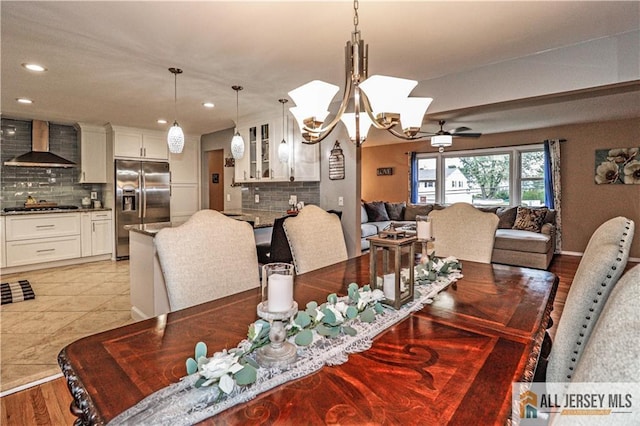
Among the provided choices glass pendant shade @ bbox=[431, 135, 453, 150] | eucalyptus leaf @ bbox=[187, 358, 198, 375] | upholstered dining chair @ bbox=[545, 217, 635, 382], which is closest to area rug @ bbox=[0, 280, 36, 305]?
eucalyptus leaf @ bbox=[187, 358, 198, 375]

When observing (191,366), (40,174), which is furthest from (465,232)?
(40,174)

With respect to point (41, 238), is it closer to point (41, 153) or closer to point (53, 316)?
point (41, 153)

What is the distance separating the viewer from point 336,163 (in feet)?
13.4

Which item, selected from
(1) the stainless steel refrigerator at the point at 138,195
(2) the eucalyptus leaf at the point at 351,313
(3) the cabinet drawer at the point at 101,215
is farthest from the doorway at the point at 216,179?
(2) the eucalyptus leaf at the point at 351,313

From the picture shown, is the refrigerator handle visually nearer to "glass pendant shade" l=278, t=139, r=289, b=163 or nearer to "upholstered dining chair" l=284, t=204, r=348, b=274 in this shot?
"glass pendant shade" l=278, t=139, r=289, b=163

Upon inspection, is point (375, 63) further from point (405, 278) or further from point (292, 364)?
point (292, 364)

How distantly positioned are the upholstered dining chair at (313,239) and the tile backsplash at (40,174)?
540 centimetres

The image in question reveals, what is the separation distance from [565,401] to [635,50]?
2.86 metres

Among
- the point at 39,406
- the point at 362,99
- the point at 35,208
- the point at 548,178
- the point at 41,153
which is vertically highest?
the point at 41,153

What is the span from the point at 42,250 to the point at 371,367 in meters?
5.97

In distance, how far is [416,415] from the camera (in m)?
0.71

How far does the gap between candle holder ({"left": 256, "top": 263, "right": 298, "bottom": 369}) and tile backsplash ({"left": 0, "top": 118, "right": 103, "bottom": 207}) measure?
628 centimetres

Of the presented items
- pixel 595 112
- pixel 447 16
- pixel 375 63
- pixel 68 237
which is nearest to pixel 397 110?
pixel 447 16

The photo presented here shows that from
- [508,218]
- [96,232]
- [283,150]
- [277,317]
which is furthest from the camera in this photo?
[508,218]
